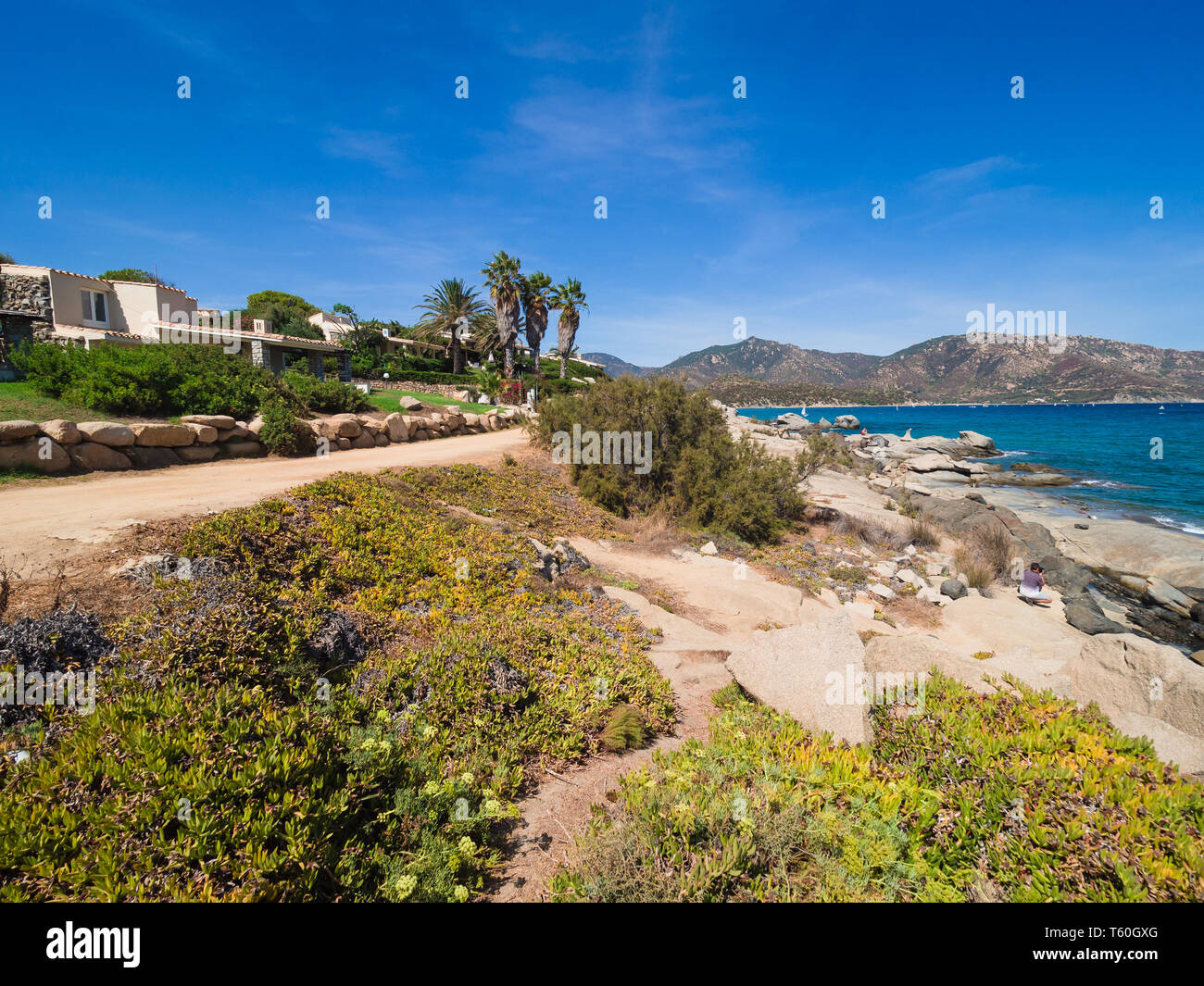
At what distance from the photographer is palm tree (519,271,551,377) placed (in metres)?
50.0

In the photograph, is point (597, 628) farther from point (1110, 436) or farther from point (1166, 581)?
point (1110, 436)

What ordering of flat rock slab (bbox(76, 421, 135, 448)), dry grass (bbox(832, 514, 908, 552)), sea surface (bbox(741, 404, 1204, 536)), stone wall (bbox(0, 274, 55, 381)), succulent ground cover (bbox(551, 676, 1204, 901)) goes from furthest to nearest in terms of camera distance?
sea surface (bbox(741, 404, 1204, 536)), stone wall (bbox(0, 274, 55, 381)), dry grass (bbox(832, 514, 908, 552)), flat rock slab (bbox(76, 421, 135, 448)), succulent ground cover (bbox(551, 676, 1204, 901))

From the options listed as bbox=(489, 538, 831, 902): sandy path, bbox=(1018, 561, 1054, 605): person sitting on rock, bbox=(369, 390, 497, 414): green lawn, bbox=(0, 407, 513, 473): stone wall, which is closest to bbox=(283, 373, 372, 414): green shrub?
bbox=(0, 407, 513, 473): stone wall

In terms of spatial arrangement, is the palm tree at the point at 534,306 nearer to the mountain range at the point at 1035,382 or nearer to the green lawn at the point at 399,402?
the green lawn at the point at 399,402

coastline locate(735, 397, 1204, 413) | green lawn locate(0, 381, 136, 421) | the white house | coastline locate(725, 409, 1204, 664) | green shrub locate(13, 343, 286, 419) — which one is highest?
coastline locate(735, 397, 1204, 413)

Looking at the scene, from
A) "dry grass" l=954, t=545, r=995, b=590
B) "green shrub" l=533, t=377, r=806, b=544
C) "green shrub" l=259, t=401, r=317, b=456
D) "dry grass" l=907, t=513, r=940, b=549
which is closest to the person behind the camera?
"dry grass" l=954, t=545, r=995, b=590

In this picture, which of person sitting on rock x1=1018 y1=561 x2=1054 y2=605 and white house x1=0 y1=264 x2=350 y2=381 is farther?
white house x1=0 y1=264 x2=350 y2=381

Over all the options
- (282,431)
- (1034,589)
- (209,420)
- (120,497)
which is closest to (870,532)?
(1034,589)

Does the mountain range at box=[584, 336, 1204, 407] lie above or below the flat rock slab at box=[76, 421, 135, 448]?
above

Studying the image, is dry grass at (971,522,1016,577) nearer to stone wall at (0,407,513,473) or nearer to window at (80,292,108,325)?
stone wall at (0,407,513,473)

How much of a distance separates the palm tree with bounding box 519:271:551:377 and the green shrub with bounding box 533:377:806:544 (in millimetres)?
35619

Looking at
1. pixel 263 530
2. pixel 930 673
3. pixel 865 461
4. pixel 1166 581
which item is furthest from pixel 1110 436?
pixel 263 530

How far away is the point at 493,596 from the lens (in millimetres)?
7629
